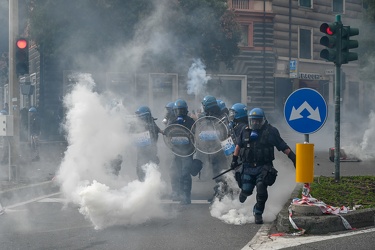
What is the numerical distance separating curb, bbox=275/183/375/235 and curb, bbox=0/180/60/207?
4807 mm

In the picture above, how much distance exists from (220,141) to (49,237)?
126 inches

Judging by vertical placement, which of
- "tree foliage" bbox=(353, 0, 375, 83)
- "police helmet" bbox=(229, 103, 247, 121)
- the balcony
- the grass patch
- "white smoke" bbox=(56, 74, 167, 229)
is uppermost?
the balcony

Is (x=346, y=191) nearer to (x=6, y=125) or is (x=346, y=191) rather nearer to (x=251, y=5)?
(x=6, y=125)

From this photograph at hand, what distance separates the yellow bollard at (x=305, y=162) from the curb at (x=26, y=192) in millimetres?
4890

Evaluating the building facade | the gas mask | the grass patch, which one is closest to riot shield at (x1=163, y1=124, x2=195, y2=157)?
the gas mask

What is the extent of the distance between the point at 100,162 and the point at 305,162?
3.02m

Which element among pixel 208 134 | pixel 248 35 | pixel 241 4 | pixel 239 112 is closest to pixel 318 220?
pixel 239 112

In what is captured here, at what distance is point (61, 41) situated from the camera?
74.4 feet

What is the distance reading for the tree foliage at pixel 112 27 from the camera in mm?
21672

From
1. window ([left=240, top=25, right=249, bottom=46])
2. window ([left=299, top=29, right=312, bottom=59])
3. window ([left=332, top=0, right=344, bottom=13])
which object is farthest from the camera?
window ([left=332, top=0, right=344, bottom=13])

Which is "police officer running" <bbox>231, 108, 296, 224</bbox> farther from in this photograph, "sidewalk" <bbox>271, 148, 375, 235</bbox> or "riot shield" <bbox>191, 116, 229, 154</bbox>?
"riot shield" <bbox>191, 116, 229, 154</bbox>

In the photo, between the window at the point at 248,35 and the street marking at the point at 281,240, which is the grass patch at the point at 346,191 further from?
the window at the point at 248,35

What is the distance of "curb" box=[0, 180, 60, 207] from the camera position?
10.3 meters

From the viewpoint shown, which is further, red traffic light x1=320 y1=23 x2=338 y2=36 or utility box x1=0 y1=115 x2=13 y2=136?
utility box x1=0 y1=115 x2=13 y2=136
